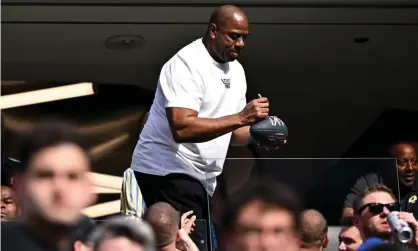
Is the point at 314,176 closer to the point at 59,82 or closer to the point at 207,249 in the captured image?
the point at 207,249

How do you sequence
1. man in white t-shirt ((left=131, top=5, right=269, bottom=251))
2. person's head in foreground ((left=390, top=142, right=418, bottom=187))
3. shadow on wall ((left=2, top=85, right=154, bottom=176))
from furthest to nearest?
1. shadow on wall ((left=2, top=85, right=154, bottom=176))
2. person's head in foreground ((left=390, top=142, right=418, bottom=187))
3. man in white t-shirt ((left=131, top=5, right=269, bottom=251))

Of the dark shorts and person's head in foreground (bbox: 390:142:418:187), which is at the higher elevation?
person's head in foreground (bbox: 390:142:418:187)

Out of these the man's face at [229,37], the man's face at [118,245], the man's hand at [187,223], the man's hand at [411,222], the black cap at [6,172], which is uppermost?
the man's face at [229,37]

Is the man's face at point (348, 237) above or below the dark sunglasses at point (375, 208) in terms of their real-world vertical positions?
below

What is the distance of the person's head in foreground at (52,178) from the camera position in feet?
8.57

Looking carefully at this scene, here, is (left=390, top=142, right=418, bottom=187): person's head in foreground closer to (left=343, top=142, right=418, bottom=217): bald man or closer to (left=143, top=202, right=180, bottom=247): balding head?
(left=343, top=142, right=418, bottom=217): bald man

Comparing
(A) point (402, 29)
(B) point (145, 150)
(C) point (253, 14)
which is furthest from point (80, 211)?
(A) point (402, 29)

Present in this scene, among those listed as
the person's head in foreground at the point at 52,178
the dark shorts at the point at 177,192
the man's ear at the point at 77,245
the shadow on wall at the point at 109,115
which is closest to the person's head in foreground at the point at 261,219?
the dark shorts at the point at 177,192

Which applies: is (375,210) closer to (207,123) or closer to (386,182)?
(386,182)

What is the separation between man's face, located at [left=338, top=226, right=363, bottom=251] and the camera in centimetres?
360

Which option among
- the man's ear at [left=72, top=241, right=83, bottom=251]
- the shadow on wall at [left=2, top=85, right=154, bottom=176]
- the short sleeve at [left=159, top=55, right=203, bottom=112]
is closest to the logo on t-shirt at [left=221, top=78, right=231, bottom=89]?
the short sleeve at [left=159, top=55, right=203, bottom=112]

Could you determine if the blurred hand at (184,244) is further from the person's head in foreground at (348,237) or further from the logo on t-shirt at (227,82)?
the logo on t-shirt at (227,82)

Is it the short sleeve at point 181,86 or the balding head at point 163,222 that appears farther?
the short sleeve at point 181,86

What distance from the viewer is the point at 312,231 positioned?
11.6ft
